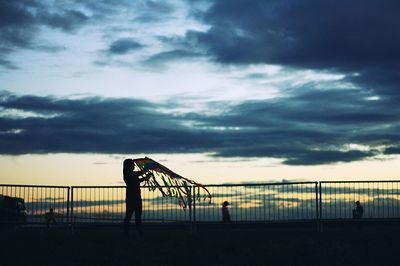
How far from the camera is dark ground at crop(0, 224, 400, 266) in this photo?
1823 centimetres

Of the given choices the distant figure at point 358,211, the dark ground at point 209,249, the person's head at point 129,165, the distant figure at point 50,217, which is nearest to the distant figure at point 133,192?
the person's head at point 129,165

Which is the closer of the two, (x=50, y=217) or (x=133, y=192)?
(x=133, y=192)

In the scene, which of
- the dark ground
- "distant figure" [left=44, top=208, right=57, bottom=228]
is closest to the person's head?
the dark ground

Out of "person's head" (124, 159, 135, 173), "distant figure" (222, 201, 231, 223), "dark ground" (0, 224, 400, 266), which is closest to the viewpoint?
"dark ground" (0, 224, 400, 266)

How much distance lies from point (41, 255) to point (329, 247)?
340 inches

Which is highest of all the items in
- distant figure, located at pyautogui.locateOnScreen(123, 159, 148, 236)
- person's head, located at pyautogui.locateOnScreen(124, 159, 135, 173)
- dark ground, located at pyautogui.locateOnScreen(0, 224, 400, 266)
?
person's head, located at pyautogui.locateOnScreen(124, 159, 135, 173)

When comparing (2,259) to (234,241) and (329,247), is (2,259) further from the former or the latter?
(329,247)

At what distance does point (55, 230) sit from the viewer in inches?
965

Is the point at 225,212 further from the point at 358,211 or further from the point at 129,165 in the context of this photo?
the point at 129,165

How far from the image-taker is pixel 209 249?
62.8 feet

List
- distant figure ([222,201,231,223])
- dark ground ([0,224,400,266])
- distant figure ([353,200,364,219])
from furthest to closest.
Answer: distant figure ([222,201,231,223]) < distant figure ([353,200,364,219]) < dark ground ([0,224,400,266])

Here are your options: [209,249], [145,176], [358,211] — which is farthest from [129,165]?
[358,211]

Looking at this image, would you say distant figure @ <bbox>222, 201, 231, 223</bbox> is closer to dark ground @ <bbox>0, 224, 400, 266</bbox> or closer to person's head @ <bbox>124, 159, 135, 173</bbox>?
dark ground @ <bbox>0, 224, 400, 266</bbox>

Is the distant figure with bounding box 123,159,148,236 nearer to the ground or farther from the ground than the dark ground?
farther from the ground
